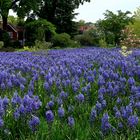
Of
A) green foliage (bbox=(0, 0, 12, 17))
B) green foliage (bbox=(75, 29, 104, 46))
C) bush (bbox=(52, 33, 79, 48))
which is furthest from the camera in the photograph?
green foliage (bbox=(75, 29, 104, 46))

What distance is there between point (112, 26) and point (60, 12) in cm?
1096

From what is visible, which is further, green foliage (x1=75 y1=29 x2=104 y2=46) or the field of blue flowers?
green foliage (x1=75 y1=29 x2=104 y2=46)

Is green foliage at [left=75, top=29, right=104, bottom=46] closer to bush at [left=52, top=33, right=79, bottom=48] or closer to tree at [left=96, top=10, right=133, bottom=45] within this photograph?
tree at [left=96, top=10, right=133, bottom=45]

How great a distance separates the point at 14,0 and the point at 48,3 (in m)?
5.92

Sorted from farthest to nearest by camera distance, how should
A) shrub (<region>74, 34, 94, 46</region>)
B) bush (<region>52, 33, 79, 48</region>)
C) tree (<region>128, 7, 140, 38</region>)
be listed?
1. shrub (<region>74, 34, 94, 46</region>)
2. tree (<region>128, 7, 140, 38</region>)
3. bush (<region>52, 33, 79, 48</region>)

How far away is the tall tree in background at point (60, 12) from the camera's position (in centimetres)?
6109

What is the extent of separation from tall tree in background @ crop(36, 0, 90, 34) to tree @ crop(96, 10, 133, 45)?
6501 mm

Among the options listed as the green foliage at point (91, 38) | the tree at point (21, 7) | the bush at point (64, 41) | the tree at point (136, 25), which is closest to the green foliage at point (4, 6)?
the tree at point (21, 7)

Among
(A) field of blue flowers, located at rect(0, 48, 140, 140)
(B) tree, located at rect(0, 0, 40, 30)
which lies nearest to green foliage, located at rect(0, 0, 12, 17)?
(B) tree, located at rect(0, 0, 40, 30)

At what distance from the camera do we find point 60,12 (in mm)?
62469

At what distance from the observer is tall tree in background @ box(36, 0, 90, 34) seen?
200 feet

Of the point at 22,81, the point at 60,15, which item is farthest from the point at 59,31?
the point at 22,81

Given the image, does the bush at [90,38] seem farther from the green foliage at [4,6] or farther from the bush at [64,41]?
the green foliage at [4,6]

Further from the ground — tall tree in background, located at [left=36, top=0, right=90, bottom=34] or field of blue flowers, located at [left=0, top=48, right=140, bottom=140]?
tall tree in background, located at [left=36, top=0, right=90, bottom=34]
